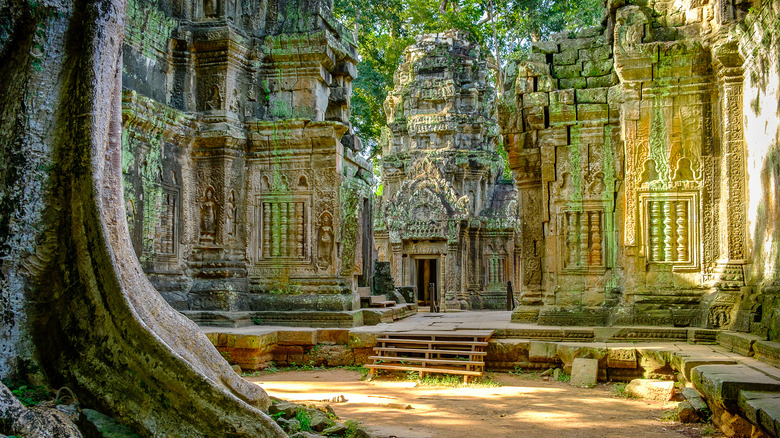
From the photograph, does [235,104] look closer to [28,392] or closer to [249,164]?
[249,164]

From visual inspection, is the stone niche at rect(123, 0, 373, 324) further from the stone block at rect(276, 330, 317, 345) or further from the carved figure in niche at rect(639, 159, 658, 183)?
the carved figure in niche at rect(639, 159, 658, 183)

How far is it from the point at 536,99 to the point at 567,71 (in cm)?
68

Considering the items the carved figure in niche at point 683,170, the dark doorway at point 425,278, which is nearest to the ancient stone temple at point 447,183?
the dark doorway at point 425,278

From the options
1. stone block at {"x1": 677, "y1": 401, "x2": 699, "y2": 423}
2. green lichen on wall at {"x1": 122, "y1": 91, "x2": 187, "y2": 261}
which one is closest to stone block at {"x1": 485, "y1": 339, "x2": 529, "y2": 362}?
stone block at {"x1": 677, "y1": 401, "x2": 699, "y2": 423}

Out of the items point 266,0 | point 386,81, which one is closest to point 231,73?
point 266,0

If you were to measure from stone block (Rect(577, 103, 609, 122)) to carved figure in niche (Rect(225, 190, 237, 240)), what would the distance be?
16.9 ft

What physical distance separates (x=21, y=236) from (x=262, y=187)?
6.43m

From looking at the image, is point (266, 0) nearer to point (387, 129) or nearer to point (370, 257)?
point (370, 257)

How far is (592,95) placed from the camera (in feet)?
31.7

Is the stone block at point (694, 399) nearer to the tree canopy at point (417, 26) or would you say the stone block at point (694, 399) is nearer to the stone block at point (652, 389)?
the stone block at point (652, 389)

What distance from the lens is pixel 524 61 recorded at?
10.1 m

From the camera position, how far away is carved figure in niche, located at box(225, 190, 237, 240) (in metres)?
9.90

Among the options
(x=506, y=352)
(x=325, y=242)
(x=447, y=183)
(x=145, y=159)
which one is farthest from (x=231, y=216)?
(x=447, y=183)

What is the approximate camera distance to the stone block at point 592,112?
9.54 metres
